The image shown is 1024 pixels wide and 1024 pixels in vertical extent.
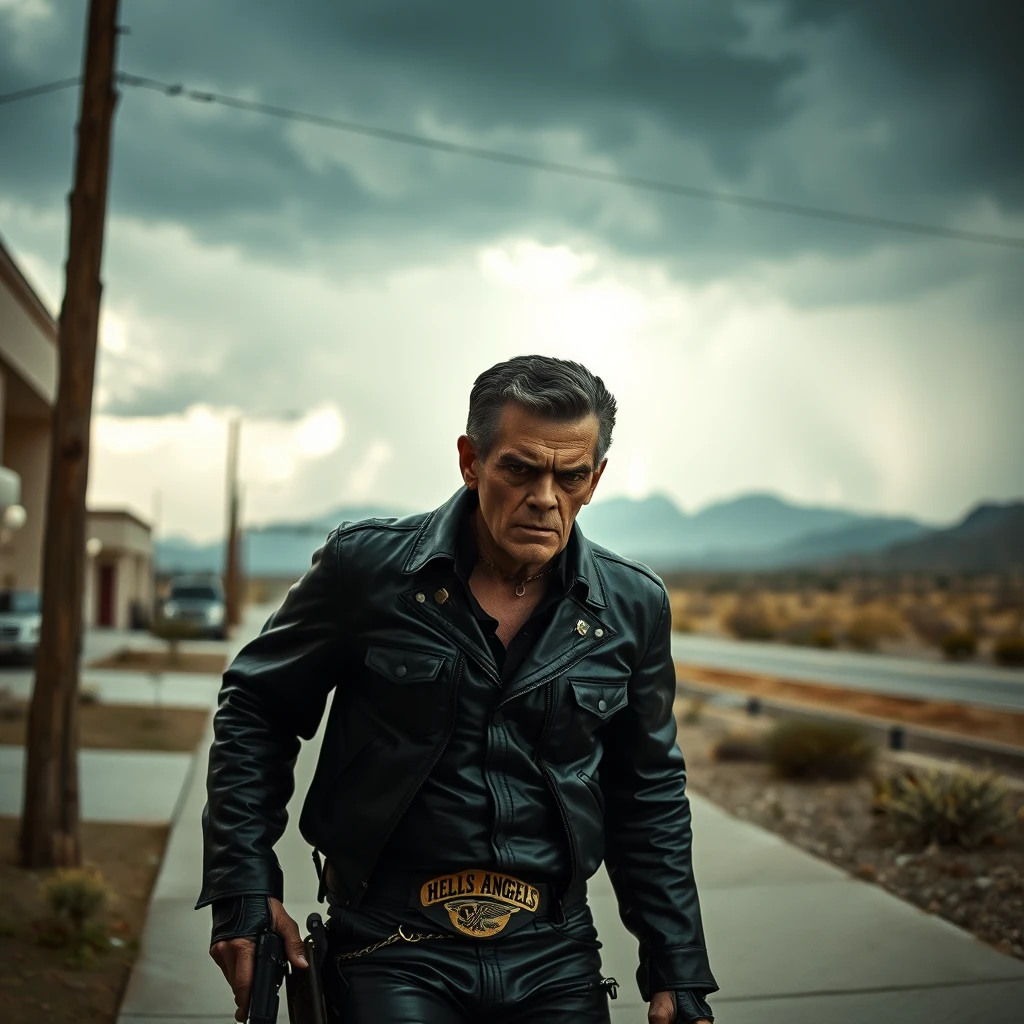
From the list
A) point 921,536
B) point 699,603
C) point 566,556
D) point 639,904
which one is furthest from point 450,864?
point 921,536

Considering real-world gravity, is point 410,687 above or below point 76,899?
above

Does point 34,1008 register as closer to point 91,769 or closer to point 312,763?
point 312,763

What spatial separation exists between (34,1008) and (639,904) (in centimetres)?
294

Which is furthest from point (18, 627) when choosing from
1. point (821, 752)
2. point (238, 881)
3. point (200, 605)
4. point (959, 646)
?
point (959, 646)

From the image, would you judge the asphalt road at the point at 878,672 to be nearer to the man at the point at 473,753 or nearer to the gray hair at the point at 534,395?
the man at the point at 473,753

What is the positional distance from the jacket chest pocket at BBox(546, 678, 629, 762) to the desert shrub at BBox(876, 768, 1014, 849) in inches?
201

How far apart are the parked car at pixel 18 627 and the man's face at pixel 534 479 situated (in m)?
19.8

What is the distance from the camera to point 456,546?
279 centimetres

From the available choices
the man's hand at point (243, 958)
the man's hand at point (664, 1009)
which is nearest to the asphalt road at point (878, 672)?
the man's hand at point (664, 1009)

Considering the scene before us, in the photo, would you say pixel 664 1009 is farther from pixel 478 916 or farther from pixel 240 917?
pixel 240 917

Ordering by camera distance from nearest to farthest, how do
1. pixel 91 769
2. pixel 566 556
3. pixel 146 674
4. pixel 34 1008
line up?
1. pixel 566 556
2. pixel 34 1008
3. pixel 91 769
4. pixel 146 674

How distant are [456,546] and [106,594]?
53299mm

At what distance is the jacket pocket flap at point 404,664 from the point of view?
8.59 feet

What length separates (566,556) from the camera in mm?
2834
